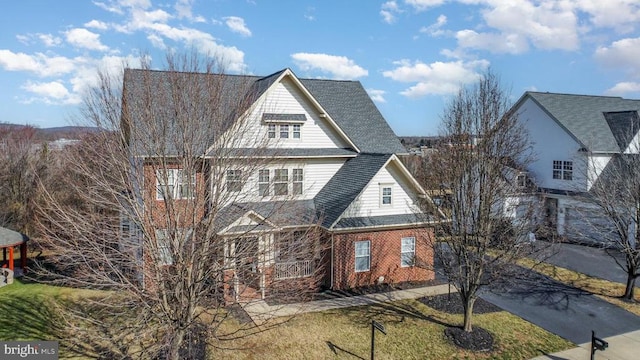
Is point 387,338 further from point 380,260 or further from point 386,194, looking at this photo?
point 386,194

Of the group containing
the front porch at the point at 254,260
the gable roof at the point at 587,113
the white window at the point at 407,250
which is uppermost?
the gable roof at the point at 587,113

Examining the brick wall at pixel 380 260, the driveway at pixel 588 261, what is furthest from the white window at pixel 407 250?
the driveway at pixel 588 261

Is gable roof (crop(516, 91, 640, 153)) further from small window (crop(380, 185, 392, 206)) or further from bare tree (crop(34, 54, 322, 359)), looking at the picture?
bare tree (crop(34, 54, 322, 359))

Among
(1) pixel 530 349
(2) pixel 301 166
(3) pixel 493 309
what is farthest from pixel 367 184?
(1) pixel 530 349

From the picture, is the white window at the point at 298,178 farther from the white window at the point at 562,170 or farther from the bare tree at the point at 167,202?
the white window at the point at 562,170

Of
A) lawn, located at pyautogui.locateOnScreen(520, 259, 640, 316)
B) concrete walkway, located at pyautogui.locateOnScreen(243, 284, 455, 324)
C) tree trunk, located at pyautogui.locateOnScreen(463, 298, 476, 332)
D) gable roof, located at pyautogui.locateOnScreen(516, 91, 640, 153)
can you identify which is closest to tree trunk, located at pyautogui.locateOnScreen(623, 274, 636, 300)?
lawn, located at pyautogui.locateOnScreen(520, 259, 640, 316)

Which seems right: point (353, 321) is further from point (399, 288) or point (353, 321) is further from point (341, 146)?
point (341, 146)

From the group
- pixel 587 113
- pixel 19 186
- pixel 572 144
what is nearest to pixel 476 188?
pixel 572 144
